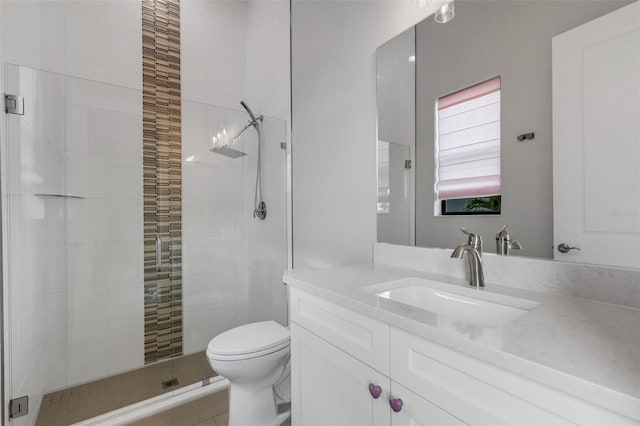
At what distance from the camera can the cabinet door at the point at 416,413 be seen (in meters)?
0.61

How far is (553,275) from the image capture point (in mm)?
880

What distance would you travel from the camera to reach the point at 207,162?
2.17m

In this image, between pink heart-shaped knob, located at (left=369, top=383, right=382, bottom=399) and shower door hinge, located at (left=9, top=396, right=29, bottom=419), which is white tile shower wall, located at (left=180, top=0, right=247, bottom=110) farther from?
pink heart-shaped knob, located at (left=369, top=383, right=382, bottom=399)

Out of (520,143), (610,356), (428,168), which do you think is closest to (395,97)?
(428,168)

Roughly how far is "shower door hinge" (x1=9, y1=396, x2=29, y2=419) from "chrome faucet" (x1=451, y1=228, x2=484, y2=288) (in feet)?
6.75

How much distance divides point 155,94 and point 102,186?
0.82 m

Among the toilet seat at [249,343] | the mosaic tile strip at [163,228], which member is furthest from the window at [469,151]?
the mosaic tile strip at [163,228]

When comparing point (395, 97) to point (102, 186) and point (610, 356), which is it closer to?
point (610, 356)

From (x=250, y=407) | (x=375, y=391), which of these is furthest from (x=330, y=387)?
(x=250, y=407)

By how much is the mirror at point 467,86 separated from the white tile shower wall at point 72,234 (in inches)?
68.7

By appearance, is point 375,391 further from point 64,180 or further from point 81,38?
point 81,38

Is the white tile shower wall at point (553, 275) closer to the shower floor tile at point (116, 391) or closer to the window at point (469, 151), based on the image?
the window at point (469, 151)

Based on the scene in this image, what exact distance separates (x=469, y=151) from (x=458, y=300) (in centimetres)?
55

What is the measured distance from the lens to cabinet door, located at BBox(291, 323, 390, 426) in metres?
0.78
